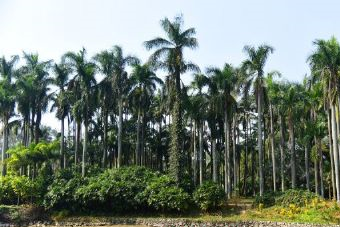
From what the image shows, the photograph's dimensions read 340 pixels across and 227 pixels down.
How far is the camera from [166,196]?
3444 cm

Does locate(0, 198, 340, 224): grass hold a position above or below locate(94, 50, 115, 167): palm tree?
below

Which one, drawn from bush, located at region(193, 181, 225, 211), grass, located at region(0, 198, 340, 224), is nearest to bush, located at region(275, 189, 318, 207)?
grass, located at region(0, 198, 340, 224)

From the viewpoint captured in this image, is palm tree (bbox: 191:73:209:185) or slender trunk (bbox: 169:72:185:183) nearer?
slender trunk (bbox: 169:72:185:183)

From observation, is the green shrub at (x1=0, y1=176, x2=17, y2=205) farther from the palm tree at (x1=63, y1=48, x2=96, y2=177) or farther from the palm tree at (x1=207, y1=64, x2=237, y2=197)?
the palm tree at (x1=207, y1=64, x2=237, y2=197)

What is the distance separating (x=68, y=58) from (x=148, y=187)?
16846 millimetres

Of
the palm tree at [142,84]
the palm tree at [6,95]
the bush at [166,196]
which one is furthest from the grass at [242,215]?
the palm tree at [6,95]

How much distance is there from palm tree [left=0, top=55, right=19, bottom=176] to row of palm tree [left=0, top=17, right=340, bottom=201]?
0.11 m

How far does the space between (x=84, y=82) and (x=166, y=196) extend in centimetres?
1605

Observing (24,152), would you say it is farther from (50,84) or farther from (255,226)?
(255,226)

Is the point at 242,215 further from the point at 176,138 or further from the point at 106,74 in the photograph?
the point at 106,74

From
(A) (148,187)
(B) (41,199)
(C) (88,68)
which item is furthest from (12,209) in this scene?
(C) (88,68)

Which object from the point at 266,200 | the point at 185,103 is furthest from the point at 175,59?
the point at 266,200

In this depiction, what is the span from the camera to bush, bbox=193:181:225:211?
113 ft

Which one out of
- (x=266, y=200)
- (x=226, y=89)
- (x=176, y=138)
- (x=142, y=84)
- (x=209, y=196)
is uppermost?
(x=142, y=84)
